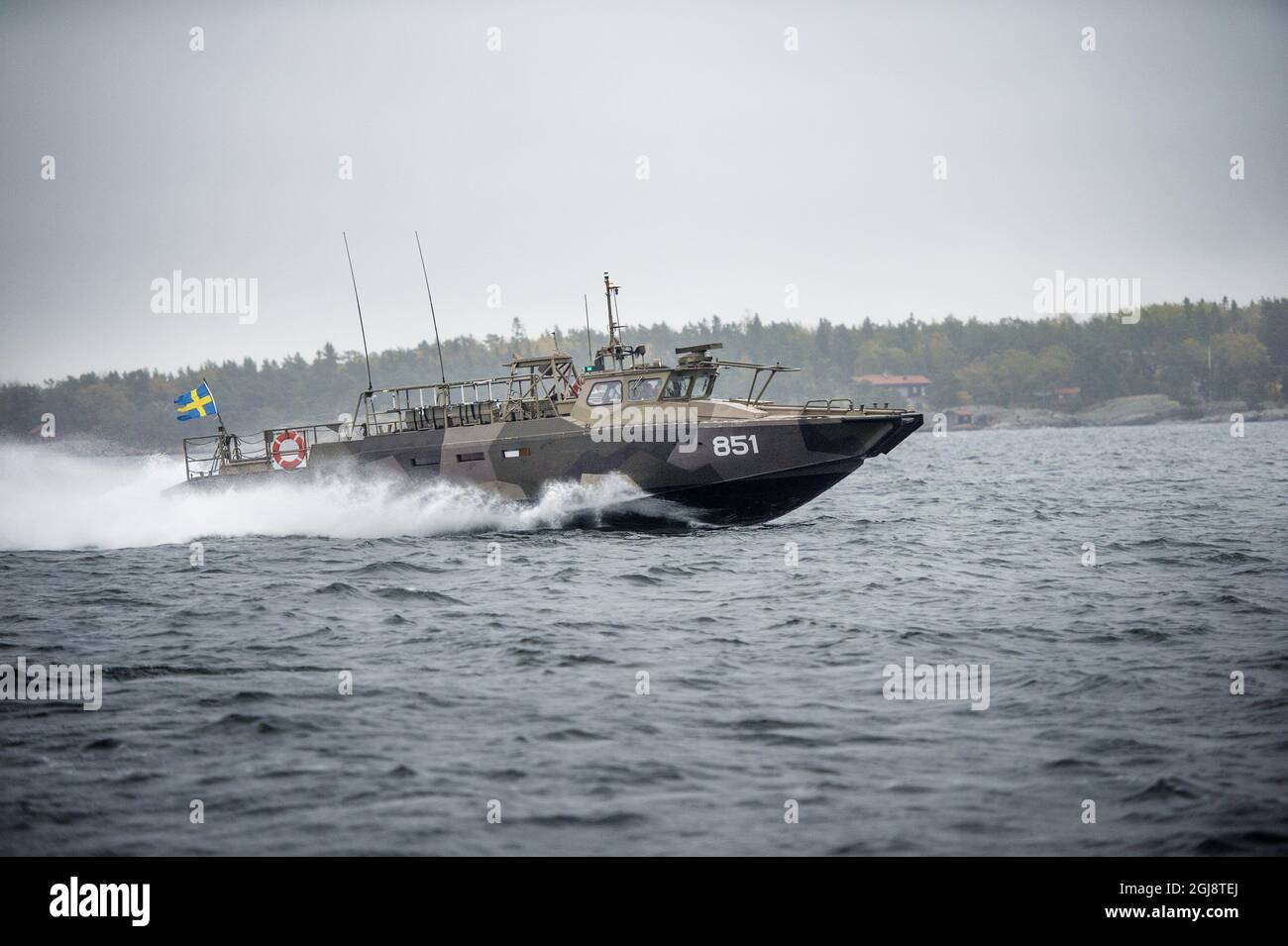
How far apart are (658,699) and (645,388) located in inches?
507

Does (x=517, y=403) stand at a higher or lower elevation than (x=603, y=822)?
higher

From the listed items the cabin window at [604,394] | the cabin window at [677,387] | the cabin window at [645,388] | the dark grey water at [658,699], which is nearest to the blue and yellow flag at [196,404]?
the dark grey water at [658,699]

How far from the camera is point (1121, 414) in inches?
5694

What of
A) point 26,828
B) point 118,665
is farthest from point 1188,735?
point 118,665

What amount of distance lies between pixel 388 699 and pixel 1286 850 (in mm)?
7352

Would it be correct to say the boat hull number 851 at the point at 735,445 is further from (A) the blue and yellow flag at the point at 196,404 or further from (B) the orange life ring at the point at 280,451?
(A) the blue and yellow flag at the point at 196,404

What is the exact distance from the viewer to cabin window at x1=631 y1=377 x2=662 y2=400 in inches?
891

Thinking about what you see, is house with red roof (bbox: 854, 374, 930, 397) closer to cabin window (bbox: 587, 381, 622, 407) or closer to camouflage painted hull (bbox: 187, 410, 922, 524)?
camouflage painted hull (bbox: 187, 410, 922, 524)

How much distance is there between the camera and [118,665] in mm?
12148

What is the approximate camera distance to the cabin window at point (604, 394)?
22906mm

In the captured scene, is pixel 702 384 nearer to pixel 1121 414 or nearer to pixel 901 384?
pixel 1121 414

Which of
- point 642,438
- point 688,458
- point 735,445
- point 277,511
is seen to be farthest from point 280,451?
point 735,445

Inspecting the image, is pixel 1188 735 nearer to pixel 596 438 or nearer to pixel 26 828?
pixel 26 828
